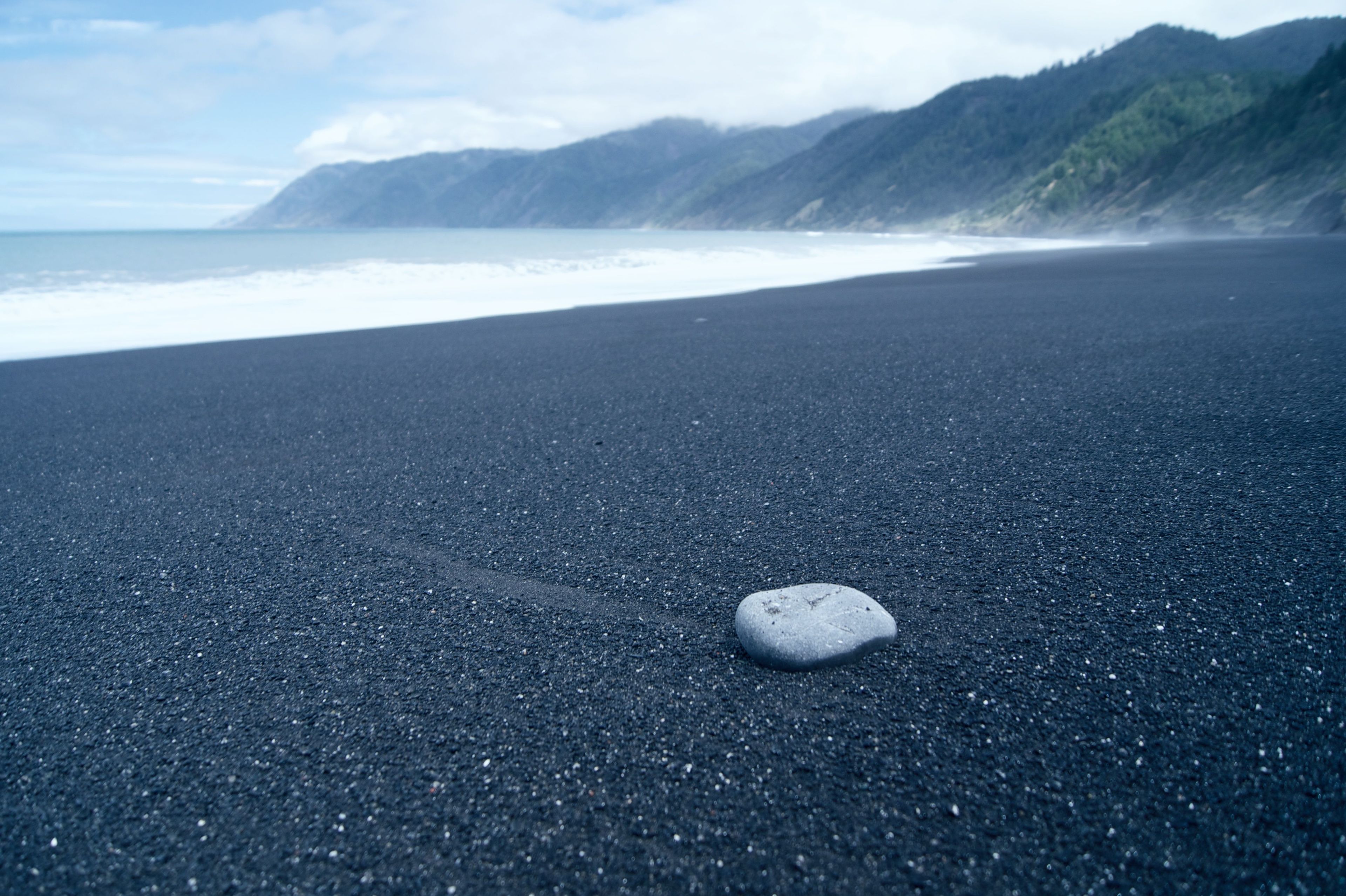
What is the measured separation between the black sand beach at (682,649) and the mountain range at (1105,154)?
136 feet

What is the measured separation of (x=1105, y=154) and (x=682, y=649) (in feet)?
278

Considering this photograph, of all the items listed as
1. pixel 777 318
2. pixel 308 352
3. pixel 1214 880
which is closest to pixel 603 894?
pixel 1214 880

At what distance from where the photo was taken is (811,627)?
2.45 m

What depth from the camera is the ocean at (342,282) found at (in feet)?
39.5

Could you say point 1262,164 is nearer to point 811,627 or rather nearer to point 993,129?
point 811,627

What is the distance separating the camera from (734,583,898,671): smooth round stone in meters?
2.38

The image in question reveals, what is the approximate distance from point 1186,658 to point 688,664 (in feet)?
4.89

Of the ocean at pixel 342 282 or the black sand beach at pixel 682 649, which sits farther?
the ocean at pixel 342 282

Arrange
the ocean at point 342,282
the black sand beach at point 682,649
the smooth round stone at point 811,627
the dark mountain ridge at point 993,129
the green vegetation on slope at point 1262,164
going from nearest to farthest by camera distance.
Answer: the black sand beach at point 682,649 < the smooth round stone at point 811,627 < the ocean at point 342,282 < the green vegetation on slope at point 1262,164 < the dark mountain ridge at point 993,129

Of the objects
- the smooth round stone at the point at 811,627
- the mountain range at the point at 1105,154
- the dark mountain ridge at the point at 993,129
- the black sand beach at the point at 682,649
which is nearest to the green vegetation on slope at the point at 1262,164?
the mountain range at the point at 1105,154

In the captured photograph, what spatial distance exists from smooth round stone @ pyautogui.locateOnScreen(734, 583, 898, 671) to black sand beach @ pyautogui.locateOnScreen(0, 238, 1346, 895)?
5 centimetres

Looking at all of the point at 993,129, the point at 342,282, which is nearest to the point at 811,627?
the point at 342,282

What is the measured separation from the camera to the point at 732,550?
3.22m

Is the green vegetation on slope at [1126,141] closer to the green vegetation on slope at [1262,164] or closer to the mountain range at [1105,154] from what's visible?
the mountain range at [1105,154]
